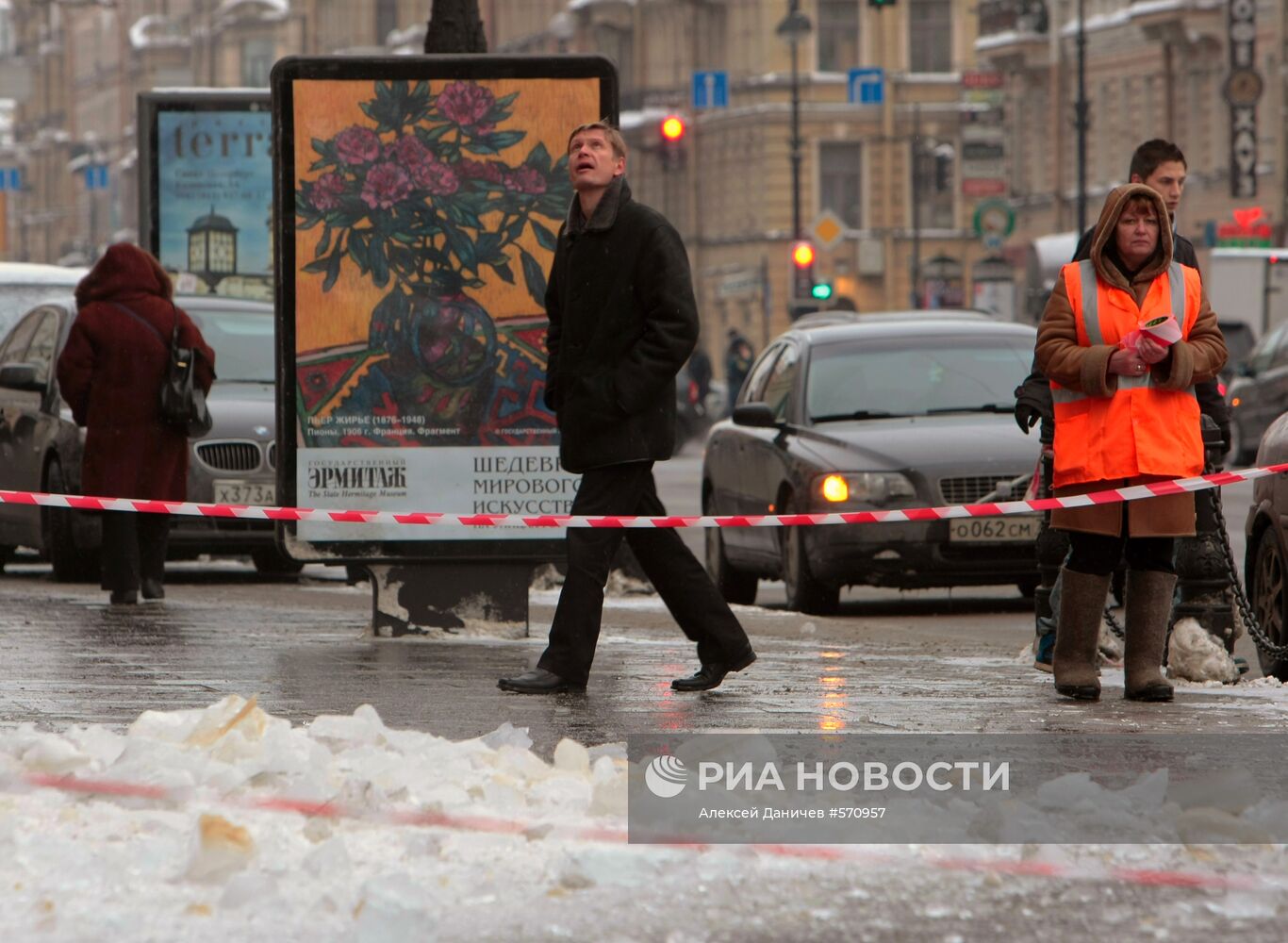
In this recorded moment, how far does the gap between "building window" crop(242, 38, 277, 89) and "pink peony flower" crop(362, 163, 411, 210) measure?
4078 inches

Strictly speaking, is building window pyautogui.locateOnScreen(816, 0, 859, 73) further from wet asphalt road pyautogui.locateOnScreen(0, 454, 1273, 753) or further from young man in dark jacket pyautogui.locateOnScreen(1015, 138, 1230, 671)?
young man in dark jacket pyautogui.locateOnScreen(1015, 138, 1230, 671)

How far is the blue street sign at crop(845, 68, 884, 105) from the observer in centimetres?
6275

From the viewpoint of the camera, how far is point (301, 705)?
345 inches

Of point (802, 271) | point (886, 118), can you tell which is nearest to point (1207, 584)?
point (802, 271)

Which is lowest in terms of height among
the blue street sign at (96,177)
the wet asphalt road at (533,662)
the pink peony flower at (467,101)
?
the wet asphalt road at (533,662)

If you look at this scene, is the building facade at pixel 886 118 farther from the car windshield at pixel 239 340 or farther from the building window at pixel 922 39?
the car windshield at pixel 239 340

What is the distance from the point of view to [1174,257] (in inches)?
366

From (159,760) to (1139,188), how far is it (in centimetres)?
372

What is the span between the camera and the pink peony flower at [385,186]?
36.2 feet

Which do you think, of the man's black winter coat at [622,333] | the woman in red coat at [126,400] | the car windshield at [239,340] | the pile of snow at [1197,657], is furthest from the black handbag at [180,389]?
the pile of snow at [1197,657]

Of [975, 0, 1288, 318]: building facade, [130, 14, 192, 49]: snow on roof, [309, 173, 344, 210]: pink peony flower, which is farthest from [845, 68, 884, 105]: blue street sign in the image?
[130, 14, 192, 49]: snow on roof

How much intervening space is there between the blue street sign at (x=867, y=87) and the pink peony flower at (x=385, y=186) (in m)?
52.2

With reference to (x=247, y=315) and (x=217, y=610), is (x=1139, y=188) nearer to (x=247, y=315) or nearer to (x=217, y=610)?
(x=217, y=610)

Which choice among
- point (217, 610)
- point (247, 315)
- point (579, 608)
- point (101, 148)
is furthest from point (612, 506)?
point (101, 148)
